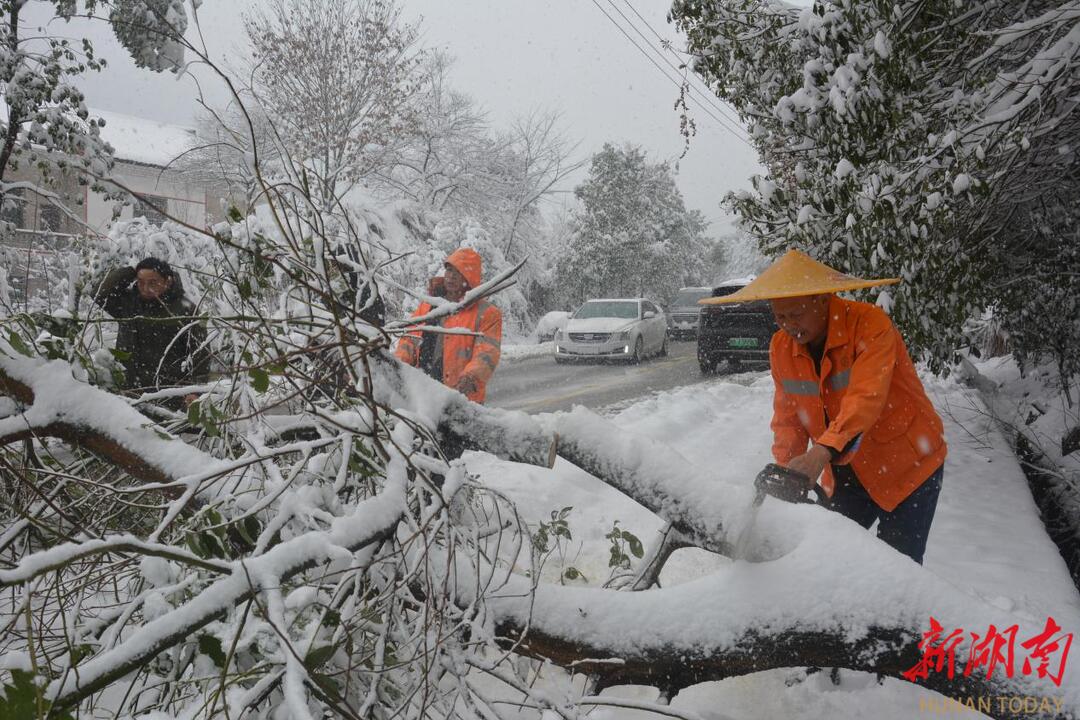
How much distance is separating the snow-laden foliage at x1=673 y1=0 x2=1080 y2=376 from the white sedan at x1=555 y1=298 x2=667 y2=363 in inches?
390

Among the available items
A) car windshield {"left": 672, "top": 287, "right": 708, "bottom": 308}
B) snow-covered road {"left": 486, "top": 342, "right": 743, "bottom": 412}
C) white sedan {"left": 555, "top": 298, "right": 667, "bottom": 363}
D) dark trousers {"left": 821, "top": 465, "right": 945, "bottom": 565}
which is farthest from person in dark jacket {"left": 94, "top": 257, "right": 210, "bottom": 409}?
car windshield {"left": 672, "top": 287, "right": 708, "bottom": 308}

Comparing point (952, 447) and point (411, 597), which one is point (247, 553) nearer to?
point (411, 597)

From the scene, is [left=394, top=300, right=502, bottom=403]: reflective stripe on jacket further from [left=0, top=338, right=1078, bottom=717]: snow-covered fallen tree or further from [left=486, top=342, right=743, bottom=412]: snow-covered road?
[left=486, top=342, right=743, bottom=412]: snow-covered road

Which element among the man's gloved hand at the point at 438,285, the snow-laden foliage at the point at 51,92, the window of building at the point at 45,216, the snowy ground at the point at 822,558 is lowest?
the snowy ground at the point at 822,558

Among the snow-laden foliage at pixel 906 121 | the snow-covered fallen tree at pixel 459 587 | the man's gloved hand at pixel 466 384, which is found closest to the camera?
the snow-covered fallen tree at pixel 459 587

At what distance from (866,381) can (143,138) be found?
3335 cm

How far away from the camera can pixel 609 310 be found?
15.6 meters

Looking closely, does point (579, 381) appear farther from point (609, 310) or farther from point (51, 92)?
point (51, 92)

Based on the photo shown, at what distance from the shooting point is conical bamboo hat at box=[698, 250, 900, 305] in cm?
222

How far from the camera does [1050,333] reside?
6.12 m

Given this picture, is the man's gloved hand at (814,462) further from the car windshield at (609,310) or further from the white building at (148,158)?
the white building at (148,158)

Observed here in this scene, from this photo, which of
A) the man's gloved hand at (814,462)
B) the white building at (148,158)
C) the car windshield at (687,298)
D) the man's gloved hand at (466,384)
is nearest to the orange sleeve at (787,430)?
the man's gloved hand at (814,462)

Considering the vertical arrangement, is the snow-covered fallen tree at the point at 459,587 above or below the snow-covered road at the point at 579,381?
above

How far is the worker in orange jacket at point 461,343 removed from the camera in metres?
3.57
